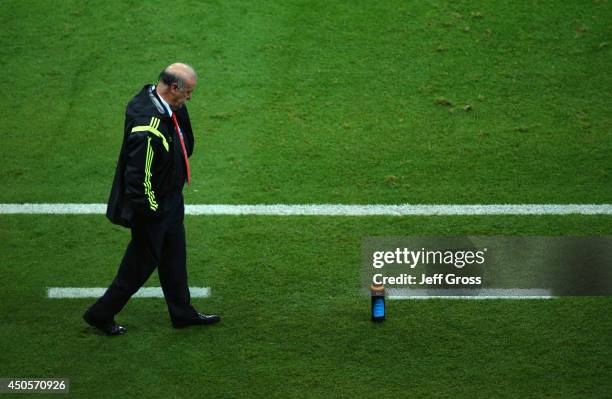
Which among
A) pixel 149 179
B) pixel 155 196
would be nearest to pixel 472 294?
pixel 155 196

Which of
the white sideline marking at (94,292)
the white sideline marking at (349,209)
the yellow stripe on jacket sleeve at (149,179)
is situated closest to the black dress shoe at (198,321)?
the white sideline marking at (94,292)

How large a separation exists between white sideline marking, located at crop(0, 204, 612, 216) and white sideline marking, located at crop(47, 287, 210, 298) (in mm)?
1069

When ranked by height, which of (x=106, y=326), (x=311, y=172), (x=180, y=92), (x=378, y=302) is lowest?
(x=106, y=326)

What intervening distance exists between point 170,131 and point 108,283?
164 cm

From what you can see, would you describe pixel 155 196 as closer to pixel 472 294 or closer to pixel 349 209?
pixel 349 209

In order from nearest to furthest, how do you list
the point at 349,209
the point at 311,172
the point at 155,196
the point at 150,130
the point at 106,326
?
the point at 150,130
the point at 155,196
the point at 106,326
the point at 349,209
the point at 311,172

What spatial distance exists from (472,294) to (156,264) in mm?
2395

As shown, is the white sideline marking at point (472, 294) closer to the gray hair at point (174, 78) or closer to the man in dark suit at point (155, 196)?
the man in dark suit at point (155, 196)

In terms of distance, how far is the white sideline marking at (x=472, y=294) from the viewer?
26.1ft

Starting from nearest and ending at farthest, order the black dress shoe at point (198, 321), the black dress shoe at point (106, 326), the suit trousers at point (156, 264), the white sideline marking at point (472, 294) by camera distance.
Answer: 1. the suit trousers at point (156, 264)
2. the black dress shoe at point (106, 326)
3. the black dress shoe at point (198, 321)
4. the white sideline marking at point (472, 294)

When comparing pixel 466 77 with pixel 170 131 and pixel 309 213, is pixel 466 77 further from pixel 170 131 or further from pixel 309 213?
pixel 170 131

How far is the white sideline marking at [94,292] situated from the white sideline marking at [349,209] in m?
1.07

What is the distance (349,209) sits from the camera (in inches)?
354

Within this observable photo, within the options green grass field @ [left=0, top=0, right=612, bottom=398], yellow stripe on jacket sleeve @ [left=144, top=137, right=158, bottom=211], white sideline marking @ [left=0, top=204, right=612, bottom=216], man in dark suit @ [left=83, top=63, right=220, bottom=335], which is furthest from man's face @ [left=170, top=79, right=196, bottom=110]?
white sideline marking @ [left=0, top=204, right=612, bottom=216]
